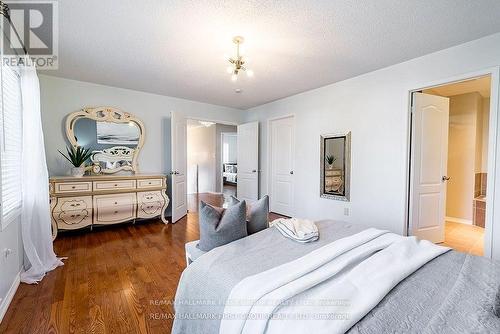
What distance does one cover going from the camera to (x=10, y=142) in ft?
6.49

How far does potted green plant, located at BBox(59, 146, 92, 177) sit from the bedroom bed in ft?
10.1

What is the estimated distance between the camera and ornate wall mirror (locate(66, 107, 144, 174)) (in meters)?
3.55

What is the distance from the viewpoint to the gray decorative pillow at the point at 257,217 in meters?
1.81

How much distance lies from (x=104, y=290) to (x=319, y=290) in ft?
6.23

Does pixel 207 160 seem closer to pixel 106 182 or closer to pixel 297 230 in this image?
pixel 106 182

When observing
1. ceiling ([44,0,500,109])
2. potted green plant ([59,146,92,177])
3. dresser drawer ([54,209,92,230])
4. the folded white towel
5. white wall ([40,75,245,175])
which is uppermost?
ceiling ([44,0,500,109])

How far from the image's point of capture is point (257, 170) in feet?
16.2

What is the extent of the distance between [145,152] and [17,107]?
79.7 inches

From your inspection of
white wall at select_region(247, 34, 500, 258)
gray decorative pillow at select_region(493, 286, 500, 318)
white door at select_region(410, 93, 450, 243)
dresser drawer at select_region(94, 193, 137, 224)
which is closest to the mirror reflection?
dresser drawer at select_region(94, 193, 137, 224)

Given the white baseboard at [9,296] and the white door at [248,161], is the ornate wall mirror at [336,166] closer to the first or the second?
the white door at [248,161]

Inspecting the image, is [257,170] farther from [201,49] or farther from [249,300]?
[249,300]

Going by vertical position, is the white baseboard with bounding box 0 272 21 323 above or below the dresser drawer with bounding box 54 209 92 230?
below

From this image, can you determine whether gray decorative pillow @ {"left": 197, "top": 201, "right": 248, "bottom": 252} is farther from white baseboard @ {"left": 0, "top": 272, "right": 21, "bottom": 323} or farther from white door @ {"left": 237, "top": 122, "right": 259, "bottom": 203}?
white door @ {"left": 237, "top": 122, "right": 259, "bottom": 203}

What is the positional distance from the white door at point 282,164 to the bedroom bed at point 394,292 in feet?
9.52
